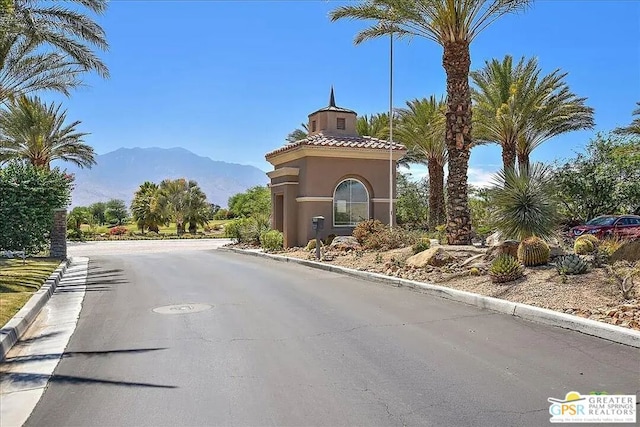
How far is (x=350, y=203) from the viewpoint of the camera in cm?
2488

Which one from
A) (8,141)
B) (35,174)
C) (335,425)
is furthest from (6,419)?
(8,141)

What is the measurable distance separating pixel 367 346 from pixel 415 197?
109 feet

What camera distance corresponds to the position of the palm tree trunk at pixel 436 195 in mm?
31641

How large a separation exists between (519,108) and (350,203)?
10174 millimetres

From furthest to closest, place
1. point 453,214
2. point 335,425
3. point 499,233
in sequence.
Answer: point 453,214 < point 499,233 < point 335,425

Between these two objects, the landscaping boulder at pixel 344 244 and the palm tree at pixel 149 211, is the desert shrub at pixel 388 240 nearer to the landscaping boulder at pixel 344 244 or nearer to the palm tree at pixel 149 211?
the landscaping boulder at pixel 344 244

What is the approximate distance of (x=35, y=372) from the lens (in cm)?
630

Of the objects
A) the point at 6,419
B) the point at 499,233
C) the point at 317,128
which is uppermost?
the point at 317,128

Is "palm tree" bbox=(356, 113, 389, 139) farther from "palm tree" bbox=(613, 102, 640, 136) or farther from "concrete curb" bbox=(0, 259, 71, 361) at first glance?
"concrete curb" bbox=(0, 259, 71, 361)

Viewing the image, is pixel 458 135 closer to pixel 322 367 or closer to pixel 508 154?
pixel 322 367

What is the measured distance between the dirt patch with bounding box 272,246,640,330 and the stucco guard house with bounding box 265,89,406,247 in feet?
29.8

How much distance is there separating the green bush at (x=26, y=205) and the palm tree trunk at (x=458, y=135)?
14.6m

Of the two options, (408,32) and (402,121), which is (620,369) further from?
(402,121)

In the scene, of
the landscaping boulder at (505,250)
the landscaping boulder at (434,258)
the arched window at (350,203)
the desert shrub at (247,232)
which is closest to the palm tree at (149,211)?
the desert shrub at (247,232)
